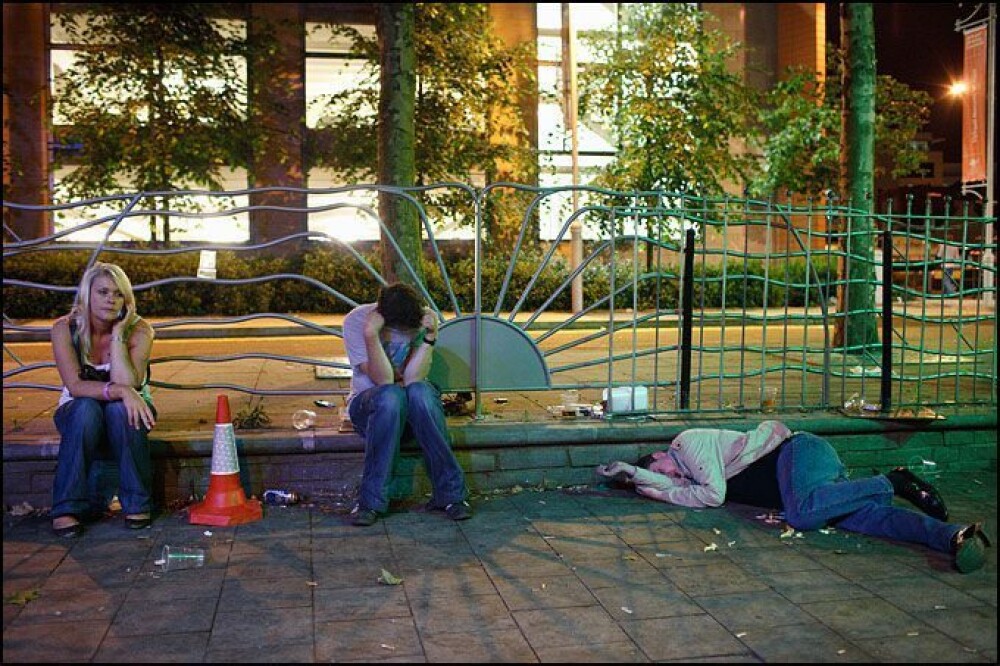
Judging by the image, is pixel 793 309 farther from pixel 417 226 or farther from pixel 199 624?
pixel 199 624

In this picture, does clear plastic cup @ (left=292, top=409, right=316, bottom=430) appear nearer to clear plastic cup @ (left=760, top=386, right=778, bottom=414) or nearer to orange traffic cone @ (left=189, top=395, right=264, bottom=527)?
orange traffic cone @ (left=189, top=395, right=264, bottom=527)

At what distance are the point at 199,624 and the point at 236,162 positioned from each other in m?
15.5

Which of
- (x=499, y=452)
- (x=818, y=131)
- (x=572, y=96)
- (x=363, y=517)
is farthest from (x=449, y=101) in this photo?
(x=363, y=517)

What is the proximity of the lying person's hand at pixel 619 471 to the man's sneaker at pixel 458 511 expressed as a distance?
89 centimetres

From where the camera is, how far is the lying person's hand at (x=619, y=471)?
20.3ft

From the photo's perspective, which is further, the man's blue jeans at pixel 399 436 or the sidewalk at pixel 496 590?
the man's blue jeans at pixel 399 436

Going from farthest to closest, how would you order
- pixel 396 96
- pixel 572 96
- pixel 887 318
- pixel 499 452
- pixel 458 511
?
1. pixel 572 96
2. pixel 396 96
3. pixel 887 318
4. pixel 499 452
5. pixel 458 511

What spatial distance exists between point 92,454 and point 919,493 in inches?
179

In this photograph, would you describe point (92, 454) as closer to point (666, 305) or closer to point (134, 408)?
point (134, 408)

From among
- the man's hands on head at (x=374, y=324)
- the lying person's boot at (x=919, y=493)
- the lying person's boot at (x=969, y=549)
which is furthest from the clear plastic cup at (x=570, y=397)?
the lying person's boot at (x=969, y=549)

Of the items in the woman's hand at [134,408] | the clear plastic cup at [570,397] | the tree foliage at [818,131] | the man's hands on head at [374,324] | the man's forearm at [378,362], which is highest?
the tree foliage at [818,131]

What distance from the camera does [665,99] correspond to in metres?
20.3

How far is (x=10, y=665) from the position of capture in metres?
3.75

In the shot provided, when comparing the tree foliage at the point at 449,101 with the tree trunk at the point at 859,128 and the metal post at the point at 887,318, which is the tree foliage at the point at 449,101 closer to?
the tree trunk at the point at 859,128
